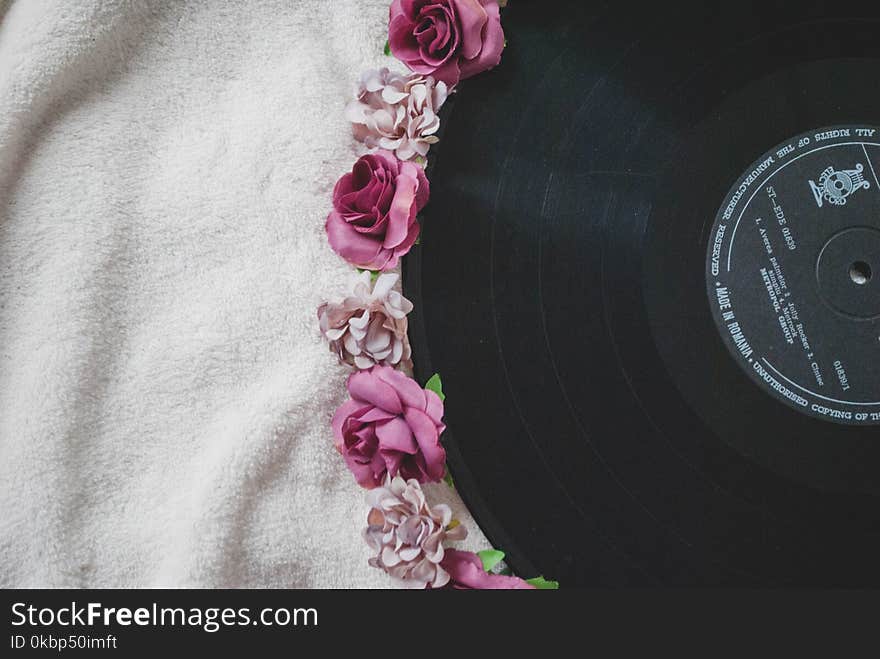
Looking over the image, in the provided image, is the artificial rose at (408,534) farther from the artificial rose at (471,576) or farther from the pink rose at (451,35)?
the pink rose at (451,35)

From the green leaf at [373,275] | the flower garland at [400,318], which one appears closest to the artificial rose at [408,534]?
the flower garland at [400,318]

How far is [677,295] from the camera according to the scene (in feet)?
2.28

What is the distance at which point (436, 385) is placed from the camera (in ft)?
2.26

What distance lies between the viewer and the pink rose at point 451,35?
716 mm

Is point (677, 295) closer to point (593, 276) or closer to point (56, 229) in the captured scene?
point (593, 276)

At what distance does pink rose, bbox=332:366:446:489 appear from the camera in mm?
676

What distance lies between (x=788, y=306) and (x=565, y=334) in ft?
0.59

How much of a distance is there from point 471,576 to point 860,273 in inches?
15.4

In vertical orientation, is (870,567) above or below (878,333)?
below

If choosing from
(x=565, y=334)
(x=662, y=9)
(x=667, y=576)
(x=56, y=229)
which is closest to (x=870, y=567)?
(x=667, y=576)

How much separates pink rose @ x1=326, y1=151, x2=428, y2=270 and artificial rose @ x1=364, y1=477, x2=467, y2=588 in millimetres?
181

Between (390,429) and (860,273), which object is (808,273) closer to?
(860,273)

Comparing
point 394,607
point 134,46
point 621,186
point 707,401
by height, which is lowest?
point 394,607

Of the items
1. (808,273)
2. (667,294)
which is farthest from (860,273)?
(667,294)
